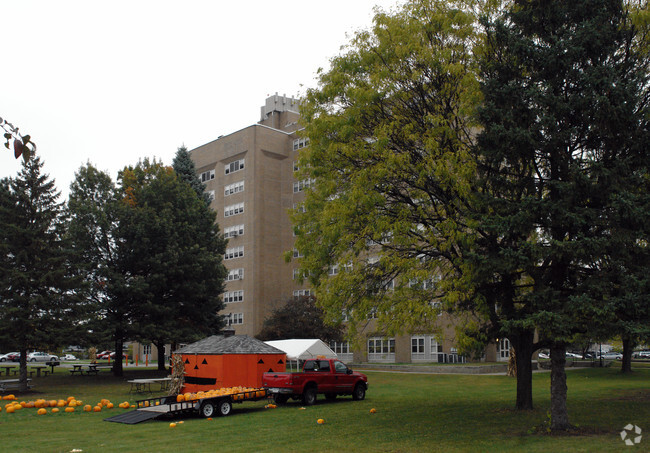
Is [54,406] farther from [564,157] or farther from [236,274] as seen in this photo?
[236,274]

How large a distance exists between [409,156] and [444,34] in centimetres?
417

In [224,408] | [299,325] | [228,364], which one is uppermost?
[228,364]

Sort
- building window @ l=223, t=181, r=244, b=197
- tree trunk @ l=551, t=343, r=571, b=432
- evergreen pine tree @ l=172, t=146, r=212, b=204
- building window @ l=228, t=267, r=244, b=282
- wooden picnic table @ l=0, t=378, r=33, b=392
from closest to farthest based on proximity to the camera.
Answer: tree trunk @ l=551, t=343, r=571, b=432 < wooden picnic table @ l=0, t=378, r=33, b=392 < evergreen pine tree @ l=172, t=146, r=212, b=204 < building window @ l=228, t=267, r=244, b=282 < building window @ l=223, t=181, r=244, b=197

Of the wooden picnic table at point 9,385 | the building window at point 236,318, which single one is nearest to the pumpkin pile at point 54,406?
the wooden picnic table at point 9,385

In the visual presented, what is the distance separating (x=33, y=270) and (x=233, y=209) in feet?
155

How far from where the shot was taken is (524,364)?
18234 millimetres

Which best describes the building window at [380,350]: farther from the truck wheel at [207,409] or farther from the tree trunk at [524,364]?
the truck wheel at [207,409]

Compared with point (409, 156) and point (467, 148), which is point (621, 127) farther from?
point (409, 156)

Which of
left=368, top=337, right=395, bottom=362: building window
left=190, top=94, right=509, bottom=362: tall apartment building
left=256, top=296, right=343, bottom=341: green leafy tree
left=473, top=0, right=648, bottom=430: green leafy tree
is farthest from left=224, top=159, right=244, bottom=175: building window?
left=473, top=0, right=648, bottom=430: green leafy tree

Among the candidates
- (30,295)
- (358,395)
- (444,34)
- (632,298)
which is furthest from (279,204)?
(632,298)

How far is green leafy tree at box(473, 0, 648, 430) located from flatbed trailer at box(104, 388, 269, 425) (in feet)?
33.5

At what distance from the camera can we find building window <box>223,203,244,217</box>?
7725 centimetres

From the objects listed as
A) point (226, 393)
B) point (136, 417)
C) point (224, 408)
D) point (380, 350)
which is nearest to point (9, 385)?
point (226, 393)

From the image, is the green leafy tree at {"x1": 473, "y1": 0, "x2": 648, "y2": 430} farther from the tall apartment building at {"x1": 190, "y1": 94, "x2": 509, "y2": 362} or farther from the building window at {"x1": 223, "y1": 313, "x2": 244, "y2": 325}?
the building window at {"x1": 223, "y1": 313, "x2": 244, "y2": 325}
